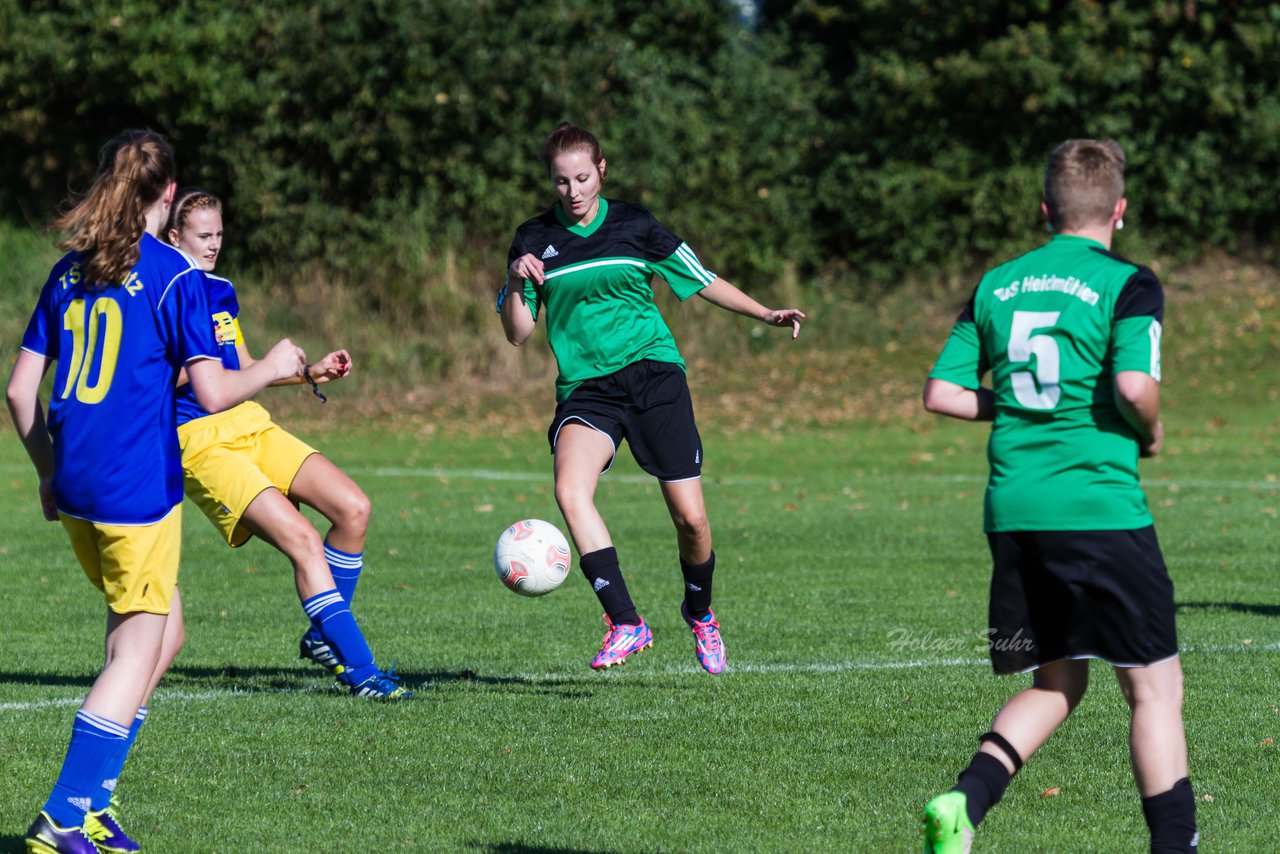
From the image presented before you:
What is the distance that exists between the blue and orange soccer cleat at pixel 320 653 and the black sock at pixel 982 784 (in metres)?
3.18

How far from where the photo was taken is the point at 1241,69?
78.4 feet

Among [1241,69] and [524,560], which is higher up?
[1241,69]

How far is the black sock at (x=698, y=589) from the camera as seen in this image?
21.9 ft

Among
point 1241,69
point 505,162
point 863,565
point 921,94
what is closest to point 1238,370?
point 1241,69

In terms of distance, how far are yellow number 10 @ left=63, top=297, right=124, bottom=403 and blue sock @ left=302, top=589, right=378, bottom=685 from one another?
2294mm

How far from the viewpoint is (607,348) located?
6570mm

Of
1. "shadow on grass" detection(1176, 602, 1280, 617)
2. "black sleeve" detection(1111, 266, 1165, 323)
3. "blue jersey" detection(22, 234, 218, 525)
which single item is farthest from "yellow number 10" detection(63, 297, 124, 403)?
"shadow on grass" detection(1176, 602, 1280, 617)

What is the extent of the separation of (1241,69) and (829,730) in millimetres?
20912

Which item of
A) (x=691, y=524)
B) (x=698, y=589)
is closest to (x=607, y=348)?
→ (x=691, y=524)

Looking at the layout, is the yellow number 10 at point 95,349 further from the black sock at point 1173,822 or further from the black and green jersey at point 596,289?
the black sock at point 1173,822

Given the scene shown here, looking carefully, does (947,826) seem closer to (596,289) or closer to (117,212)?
(117,212)

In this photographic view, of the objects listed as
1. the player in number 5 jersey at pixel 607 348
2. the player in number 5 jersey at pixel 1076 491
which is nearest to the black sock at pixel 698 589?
the player in number 5 jersey at pixel 607 348

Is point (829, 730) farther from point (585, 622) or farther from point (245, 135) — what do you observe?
point (245, 135)

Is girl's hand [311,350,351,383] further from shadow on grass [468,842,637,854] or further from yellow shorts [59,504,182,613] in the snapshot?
shadow on grass [468,842,637,854]
